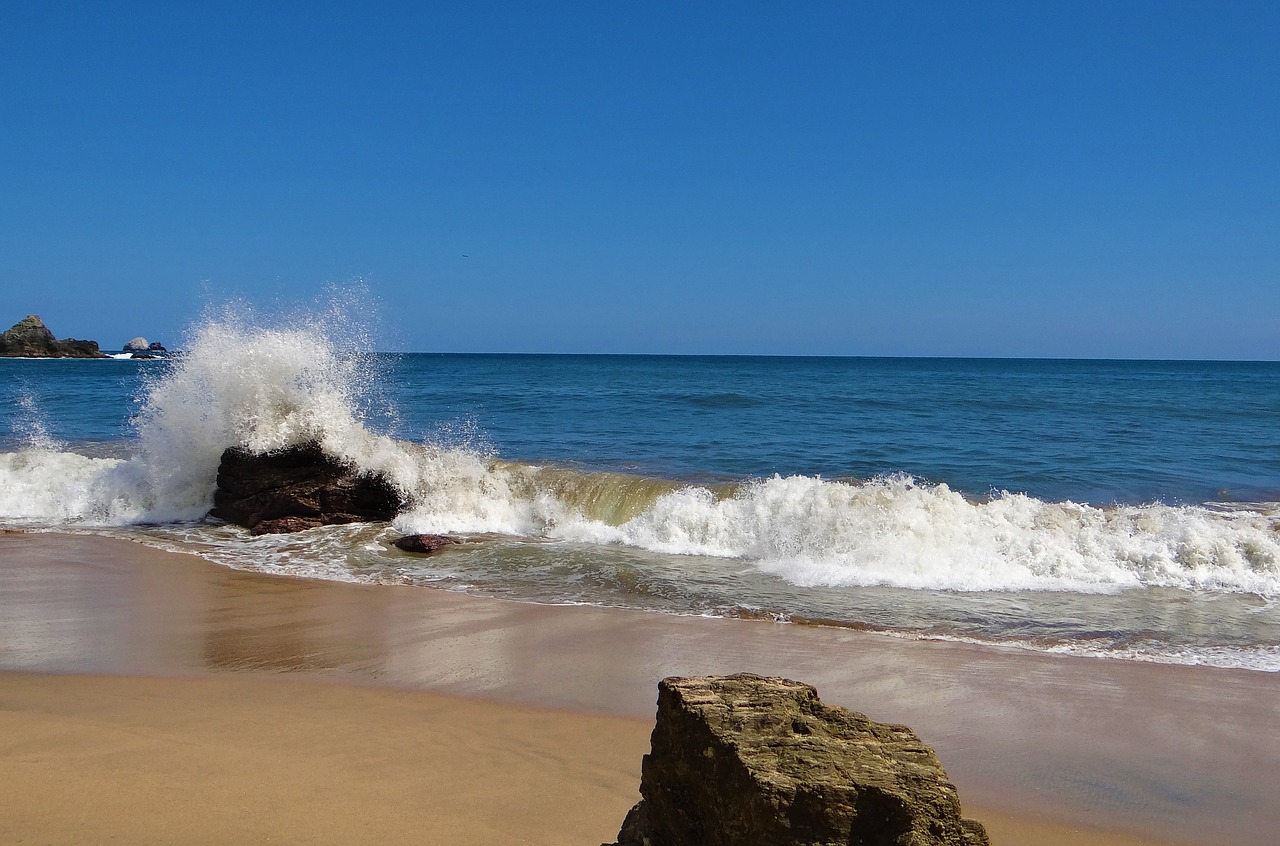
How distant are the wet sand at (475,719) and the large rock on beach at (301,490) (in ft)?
10.6

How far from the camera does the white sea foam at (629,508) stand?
8812mm

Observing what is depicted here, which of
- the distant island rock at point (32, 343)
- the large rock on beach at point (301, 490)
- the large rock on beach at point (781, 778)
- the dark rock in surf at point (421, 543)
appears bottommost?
the dark rock in surf at point (421, 543)

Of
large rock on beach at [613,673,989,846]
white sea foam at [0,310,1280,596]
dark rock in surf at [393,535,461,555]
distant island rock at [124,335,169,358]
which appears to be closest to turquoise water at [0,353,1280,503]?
white sea foam at [0,310,1280,596]

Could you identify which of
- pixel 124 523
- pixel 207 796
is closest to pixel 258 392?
pixel 124 523

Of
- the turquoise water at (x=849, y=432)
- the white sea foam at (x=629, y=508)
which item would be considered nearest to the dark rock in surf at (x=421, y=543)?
the white sea foam at (x=629, y=508)

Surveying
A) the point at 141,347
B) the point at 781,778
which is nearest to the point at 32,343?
the point at 141,347

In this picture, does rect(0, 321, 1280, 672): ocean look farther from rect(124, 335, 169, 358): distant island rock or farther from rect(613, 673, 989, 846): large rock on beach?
rect(124, 335, 169, 358): distant island rock

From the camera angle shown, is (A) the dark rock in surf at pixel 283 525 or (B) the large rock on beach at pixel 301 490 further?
(B) the large rock on beach at pixel 301 490

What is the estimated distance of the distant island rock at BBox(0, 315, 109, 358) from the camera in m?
72.0

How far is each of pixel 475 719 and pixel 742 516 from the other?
6.20 metres

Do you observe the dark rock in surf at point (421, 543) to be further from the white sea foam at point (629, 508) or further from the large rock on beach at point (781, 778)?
the large rock on beach at point (781, 778)

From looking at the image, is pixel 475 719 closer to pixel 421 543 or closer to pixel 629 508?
pixel 421 543

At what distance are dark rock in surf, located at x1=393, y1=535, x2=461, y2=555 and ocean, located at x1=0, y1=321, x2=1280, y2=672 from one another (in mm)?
181

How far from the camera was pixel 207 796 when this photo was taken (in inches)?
137
